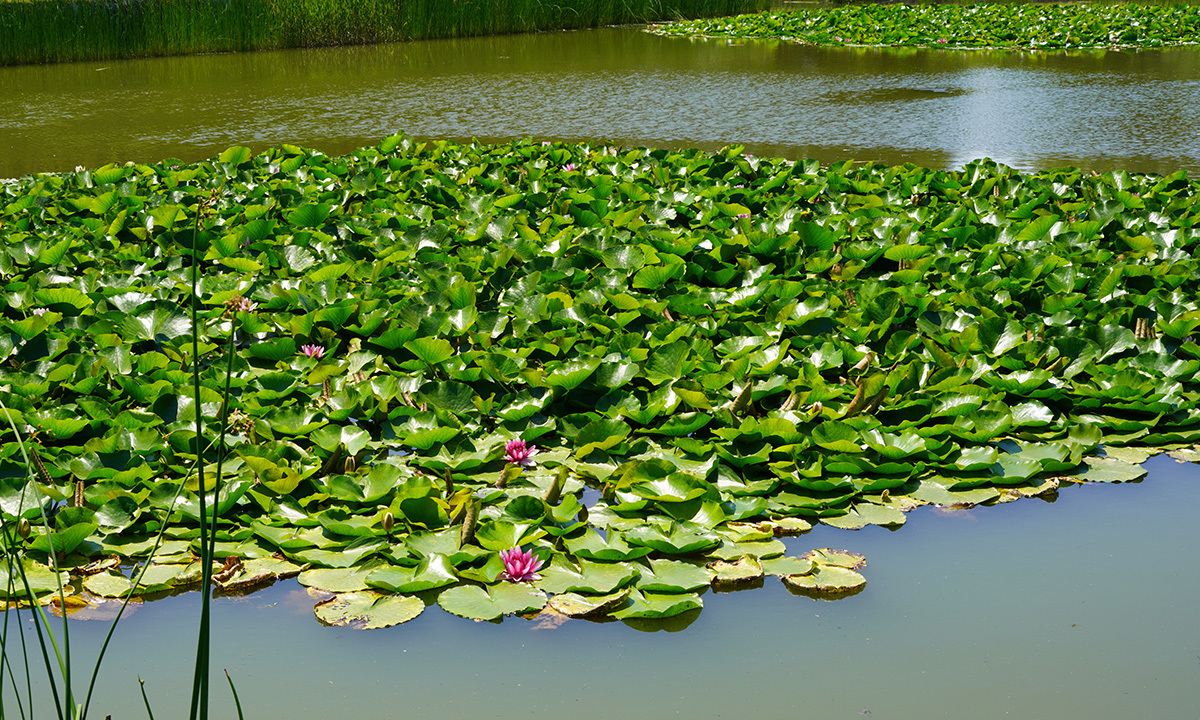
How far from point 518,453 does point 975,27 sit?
37.6 ft

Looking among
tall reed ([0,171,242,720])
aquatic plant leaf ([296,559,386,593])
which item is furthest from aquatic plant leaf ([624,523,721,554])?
tall reed ([0,171,242,720])

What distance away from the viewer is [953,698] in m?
1.45

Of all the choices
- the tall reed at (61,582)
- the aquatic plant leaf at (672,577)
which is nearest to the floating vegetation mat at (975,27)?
the aquatic plant leaf at (672,577)

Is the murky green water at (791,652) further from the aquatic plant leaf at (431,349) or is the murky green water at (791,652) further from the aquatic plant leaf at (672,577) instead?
the aquatic plant leaf at (431,349)

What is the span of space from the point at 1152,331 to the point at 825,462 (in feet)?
3.75

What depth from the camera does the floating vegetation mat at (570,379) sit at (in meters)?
1.83

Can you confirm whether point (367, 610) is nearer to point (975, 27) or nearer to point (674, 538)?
point (674, 538)

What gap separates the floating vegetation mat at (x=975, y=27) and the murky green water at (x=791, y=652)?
33.6 feet

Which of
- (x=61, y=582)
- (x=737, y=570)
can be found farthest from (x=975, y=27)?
(x=61, y=582)

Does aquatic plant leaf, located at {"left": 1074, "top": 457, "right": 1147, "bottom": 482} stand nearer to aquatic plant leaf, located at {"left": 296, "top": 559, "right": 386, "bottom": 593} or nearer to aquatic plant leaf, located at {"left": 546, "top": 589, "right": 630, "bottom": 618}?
aquatic plant leaf, located at {"left": 546, "top": 589, "right": 630, "bottom": 618}

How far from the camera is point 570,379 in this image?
2338 mm

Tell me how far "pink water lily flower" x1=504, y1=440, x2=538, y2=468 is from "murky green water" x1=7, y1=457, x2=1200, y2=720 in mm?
505

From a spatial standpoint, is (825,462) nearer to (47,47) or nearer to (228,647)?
(228,647)

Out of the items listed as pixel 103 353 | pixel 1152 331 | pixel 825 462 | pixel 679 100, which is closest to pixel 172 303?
pixel 103 353
